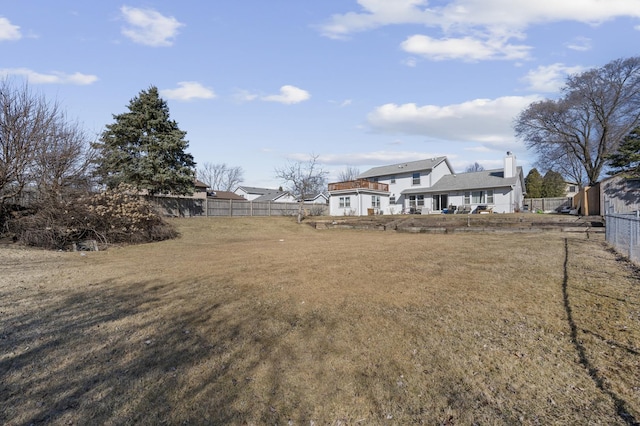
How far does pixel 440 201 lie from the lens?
3384cm

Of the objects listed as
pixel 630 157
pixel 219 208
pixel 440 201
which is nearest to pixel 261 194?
pixel 219 208

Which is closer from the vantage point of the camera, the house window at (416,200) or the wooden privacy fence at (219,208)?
the wooden privacy fence at (219,208)

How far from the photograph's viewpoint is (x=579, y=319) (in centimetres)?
442

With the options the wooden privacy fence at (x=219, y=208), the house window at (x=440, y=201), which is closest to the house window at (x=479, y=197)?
the house window at (x=440, y=201)

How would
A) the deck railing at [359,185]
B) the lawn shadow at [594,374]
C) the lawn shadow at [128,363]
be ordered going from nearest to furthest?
the lawn shadow at [594,374]
the lawn shadow at [128,363]
the deck railing at [359,185]

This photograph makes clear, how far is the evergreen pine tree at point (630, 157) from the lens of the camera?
20.5m

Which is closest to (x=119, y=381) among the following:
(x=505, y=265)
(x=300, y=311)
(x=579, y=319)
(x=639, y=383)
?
(x=300, y=311)

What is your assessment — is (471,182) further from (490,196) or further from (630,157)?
(630,157)

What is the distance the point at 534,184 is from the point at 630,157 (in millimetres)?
21911

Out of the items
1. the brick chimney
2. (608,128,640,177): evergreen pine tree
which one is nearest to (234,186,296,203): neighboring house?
the brick chimney

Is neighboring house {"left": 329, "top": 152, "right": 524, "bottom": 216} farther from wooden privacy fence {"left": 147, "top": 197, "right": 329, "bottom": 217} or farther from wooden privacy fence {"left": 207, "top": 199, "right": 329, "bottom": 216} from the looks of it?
wooden privacy fence {"left": 147, "top": 197, "right": 329, "bottom": 217}

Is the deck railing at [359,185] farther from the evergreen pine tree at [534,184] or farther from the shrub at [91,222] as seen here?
the shrub at [91,222]

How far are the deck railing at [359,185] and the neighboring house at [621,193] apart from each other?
18.9 m

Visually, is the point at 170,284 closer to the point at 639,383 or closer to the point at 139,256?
the point at 139,256
